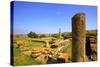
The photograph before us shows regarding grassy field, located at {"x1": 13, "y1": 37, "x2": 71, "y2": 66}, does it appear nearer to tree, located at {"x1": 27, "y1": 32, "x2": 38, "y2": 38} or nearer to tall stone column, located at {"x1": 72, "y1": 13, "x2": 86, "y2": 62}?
tree, located at {"x1": 27, "y1": 32, "x2": 38, "y2": 38}

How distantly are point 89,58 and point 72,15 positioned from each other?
0.65 meters

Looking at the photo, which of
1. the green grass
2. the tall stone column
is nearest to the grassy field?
the green grass

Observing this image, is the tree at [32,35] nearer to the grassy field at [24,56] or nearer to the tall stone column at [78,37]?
the grassy field at [24,56]

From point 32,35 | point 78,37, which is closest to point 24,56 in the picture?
point 32,35

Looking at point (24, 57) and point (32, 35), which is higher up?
point (32, 35)

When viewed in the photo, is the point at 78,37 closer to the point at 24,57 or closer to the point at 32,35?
the point at 32,35

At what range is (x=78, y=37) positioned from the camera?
9.41 feet

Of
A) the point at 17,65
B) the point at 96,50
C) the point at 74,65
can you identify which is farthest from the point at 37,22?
the point at 96,50

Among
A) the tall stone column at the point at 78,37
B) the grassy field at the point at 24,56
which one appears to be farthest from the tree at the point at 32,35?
the tall stone column at the point at 78,37

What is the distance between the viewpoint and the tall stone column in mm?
2846

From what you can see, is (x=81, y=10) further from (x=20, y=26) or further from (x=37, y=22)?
(x=20, y=26)

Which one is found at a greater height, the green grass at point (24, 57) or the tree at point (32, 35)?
the tree at point (32, 35)

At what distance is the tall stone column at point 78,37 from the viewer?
9.34ft

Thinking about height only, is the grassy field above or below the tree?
below
